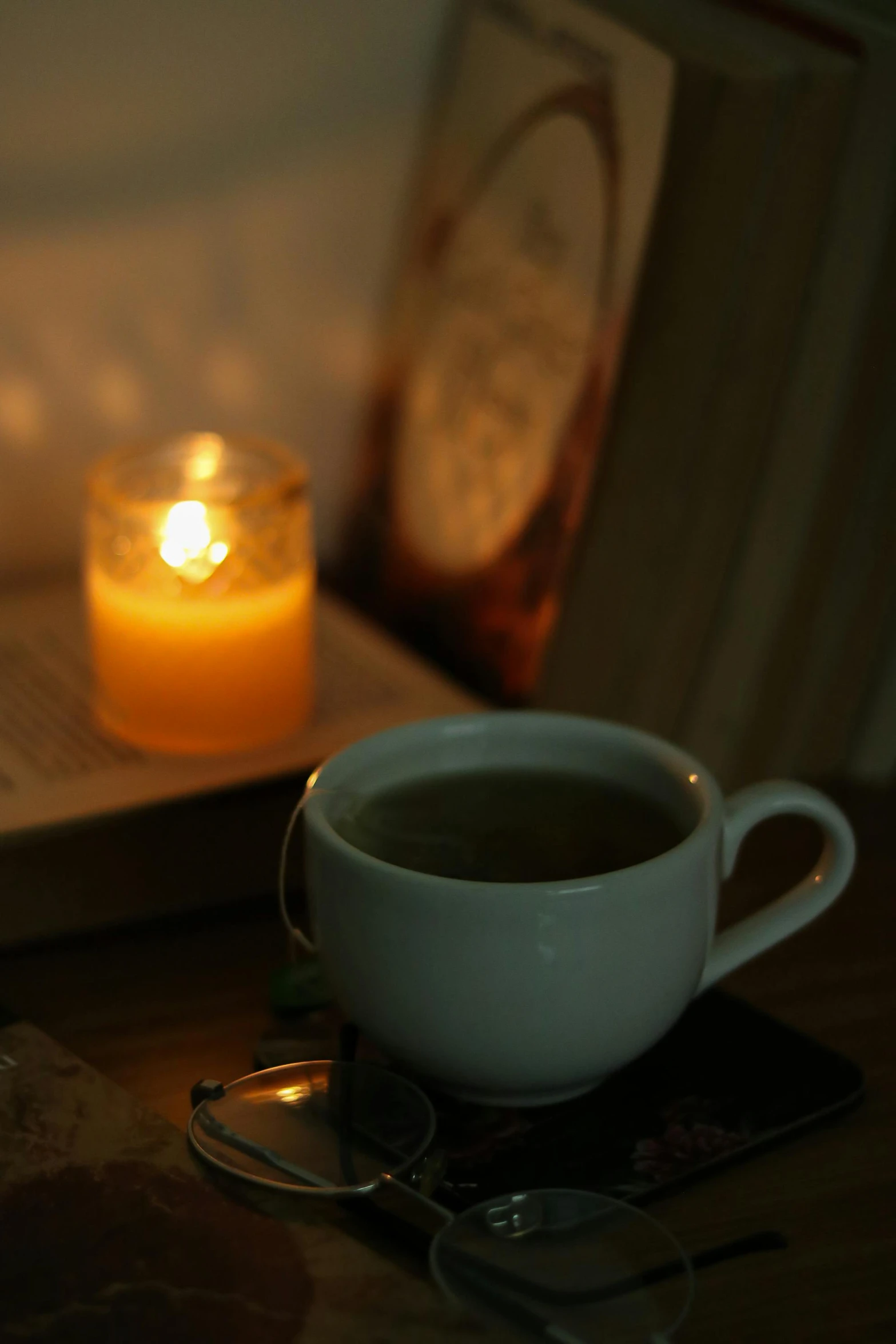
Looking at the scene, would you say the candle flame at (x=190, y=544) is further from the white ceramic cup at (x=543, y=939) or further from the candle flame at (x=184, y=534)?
the white ceramic cup at (x=543, y=939)

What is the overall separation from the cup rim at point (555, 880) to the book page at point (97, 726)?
13 cm

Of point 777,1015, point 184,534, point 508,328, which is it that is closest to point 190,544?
point 184,534

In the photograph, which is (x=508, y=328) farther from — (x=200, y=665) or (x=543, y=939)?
→ (x=543, y=939)

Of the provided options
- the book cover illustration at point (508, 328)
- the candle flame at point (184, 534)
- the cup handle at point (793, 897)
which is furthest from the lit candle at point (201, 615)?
the cup handle at point (793, 897)

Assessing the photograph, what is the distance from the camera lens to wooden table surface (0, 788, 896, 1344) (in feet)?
1.38

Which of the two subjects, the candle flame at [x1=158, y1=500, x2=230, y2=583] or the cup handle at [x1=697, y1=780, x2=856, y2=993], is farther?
the candle flame at [x1=158, y1=500, x2=230, y2=583]

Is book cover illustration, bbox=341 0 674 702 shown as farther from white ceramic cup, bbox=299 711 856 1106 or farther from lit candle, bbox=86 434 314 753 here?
white ceramic cup, bbox=299 711 856 1106

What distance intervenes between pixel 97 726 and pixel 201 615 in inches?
2.7

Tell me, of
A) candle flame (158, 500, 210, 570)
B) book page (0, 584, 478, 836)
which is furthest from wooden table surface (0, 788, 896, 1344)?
candle flame (158, 500, 210, 570)

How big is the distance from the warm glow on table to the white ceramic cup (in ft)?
0.59

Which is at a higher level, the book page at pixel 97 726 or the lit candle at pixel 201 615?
the lit candle at pixel 201 615

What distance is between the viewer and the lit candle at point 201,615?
2.17 ft

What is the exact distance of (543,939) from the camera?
0.43m

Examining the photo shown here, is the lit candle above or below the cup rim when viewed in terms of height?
below
